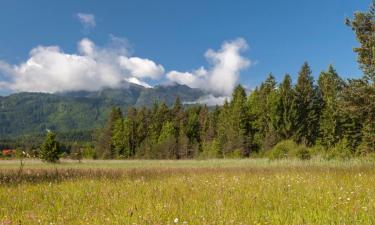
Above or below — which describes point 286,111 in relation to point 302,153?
above

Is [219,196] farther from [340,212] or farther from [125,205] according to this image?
[340,212]

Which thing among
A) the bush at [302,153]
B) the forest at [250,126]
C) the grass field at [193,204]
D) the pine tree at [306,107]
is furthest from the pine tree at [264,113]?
the grass field at [193,204]

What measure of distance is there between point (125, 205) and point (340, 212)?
129 inches

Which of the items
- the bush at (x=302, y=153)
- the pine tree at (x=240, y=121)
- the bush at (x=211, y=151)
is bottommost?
the bush at (x=211, y=151)

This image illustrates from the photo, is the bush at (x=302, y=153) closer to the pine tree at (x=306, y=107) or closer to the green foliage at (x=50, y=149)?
the green foliage at (x=50, y=149)

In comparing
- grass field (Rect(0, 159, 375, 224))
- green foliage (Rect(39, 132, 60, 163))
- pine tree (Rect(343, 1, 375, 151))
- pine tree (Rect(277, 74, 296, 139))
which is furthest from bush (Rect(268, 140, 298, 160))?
pine tree (Rect(277, 74, 296, 139))

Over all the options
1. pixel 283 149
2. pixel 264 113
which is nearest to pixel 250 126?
pixel 264 113

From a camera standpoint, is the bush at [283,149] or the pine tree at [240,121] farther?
the pine tree at [240,121]

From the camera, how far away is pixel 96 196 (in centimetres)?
667

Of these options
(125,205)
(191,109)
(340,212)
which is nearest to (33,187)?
(125,205)

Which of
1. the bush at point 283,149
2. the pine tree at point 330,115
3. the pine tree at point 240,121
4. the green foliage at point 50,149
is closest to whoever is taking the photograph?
the bush at point 283,149

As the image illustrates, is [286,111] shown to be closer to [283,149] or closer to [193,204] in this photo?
[283,149]

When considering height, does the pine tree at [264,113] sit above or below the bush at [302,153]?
above

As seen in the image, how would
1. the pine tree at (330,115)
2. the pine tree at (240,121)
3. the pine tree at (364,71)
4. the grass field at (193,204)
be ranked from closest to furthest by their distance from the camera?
the grass field at (193,204) < the pine tree at (364,71) < the pine tree at (330,115) < the pine tree at (240,121)
